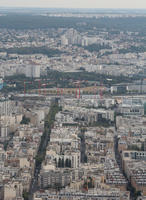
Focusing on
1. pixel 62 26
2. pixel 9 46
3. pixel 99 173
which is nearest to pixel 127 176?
pixel 99 173

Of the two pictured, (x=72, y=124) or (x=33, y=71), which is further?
(x=33, y=71)

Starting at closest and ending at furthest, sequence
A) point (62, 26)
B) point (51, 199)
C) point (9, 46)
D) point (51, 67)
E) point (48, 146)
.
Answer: point (51, 199), point (48, 146), point (51, 67), point (9, 46), point (62, 26)

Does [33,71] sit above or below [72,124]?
below

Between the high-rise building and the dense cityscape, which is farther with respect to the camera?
the high-rise building

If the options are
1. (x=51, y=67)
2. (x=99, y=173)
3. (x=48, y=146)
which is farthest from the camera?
(x=51, y=67)

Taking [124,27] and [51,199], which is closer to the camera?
[51,199]

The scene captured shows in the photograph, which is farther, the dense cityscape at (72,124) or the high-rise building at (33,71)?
the high-rise building at (33,71)

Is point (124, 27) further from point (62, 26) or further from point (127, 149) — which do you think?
point (127, 149)
